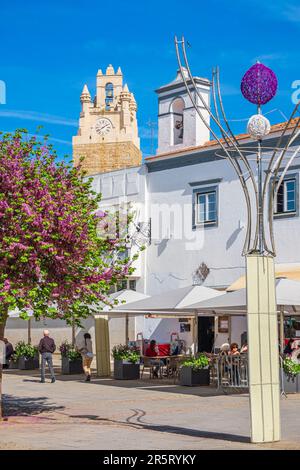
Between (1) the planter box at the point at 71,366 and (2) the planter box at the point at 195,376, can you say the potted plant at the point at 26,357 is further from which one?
(2) the planter box at the point at 195,376

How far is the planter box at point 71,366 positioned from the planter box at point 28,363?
8.23ft

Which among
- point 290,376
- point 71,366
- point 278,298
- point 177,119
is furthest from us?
point 177,119

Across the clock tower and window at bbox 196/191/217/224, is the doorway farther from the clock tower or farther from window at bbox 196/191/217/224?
the clock tower

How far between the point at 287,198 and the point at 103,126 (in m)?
68.1

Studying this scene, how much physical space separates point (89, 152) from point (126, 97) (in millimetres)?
10147

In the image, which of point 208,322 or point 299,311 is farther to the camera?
point 208,322

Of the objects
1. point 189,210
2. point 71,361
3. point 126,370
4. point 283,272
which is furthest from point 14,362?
point 283,272

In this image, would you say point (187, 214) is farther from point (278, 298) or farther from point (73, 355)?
point (278, 298)

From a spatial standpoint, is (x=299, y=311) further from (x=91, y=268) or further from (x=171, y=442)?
(x=171, y=442)

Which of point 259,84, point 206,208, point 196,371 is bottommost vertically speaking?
point 196,371

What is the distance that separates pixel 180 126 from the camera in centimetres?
3450

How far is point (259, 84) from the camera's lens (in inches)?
555

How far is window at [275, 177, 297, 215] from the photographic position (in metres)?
28.4
